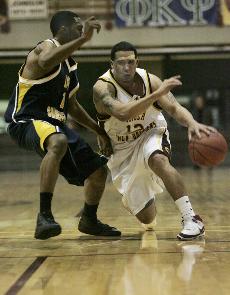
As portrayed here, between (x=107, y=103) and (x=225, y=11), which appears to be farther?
(x=225, y=11)

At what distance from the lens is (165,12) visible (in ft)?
48.0

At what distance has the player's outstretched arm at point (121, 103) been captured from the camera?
4.56m

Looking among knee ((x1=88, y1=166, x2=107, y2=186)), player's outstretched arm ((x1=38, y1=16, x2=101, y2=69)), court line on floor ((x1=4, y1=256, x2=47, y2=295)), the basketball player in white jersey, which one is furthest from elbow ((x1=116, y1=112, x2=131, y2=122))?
court line on floor ((x1=4, y1=256, x2=47, y2=295))

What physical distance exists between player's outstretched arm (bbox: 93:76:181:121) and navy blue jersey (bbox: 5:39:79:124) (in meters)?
0.31

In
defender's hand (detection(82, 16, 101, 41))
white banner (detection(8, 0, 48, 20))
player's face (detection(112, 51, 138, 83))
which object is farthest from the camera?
white banner (detection(8, 0, 48, 20))

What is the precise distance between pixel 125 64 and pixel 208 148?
0.98 m

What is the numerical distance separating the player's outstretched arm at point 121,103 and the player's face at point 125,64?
15 cm

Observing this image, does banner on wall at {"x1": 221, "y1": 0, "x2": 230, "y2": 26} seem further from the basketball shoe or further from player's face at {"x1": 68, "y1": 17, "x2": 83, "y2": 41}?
the basketball shoe

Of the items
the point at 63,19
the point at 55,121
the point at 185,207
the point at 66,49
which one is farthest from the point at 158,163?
the point at 63,19

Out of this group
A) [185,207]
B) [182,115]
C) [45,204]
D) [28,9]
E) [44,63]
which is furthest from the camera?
[28,9]

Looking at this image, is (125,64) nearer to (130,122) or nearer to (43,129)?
(130,122)

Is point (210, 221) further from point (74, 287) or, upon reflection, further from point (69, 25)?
point (74, 287)

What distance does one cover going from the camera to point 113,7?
14.9 m

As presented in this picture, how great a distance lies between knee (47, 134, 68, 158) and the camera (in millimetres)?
4566
